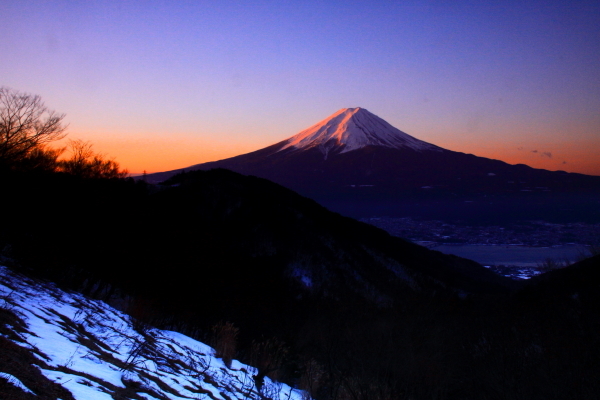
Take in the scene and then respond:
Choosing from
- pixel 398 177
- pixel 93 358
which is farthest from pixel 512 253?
pixel 93 358

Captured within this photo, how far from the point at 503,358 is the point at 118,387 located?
10160mm

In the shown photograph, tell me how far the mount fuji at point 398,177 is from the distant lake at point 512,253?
25796mm

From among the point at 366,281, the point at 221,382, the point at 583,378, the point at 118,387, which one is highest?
the point at 118,387

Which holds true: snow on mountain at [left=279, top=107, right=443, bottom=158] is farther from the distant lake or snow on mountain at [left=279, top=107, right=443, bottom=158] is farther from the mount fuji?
the distant lake

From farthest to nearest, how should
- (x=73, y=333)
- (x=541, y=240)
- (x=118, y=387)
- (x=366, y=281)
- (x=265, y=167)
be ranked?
(x=265, y=167) < (x=541, y=240) < (x=366, y=281) < (x=73, y=333) < (x=118, y=387)

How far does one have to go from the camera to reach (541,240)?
8794 cm

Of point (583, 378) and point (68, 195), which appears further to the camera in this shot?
point (68, 195)

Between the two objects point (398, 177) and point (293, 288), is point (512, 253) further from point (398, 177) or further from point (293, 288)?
point (293, 288)

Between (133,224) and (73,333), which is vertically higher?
(73,333)

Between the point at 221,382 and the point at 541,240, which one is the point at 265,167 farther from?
the point at 221,382

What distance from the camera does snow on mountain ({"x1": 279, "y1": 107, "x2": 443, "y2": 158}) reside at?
13012cm

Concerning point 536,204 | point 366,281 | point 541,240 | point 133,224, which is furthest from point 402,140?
point 133,224

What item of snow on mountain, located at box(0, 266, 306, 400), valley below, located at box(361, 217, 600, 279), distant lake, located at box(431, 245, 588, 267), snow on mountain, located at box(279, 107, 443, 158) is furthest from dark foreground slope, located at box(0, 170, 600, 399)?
snow on mountain, located at box(279, 107, 443, 158)

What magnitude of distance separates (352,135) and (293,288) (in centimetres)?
11229
